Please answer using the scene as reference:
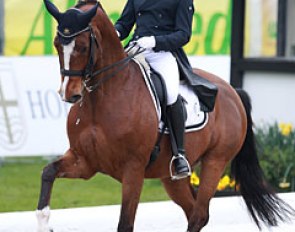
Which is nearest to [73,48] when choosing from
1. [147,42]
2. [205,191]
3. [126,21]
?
[147,42]

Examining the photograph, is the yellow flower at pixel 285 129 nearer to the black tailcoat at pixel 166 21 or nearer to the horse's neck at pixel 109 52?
the black tailcoat at pixel 166 21

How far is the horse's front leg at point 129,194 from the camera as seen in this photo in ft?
16.9

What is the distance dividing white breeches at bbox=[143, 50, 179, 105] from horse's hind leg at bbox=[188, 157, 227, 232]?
0.77 m

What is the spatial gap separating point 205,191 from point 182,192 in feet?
0.73

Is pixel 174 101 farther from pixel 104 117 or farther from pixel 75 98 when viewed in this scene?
pixel 75 98

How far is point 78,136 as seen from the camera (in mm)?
5141

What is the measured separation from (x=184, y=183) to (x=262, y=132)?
3.01m

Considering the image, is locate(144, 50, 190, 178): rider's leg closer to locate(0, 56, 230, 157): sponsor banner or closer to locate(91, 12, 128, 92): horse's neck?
locate(91, 12, 128, 92): horse's neck

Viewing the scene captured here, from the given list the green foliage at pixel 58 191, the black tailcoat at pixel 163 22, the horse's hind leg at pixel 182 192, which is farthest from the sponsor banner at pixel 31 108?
the black tailcoat at pixel 163 22

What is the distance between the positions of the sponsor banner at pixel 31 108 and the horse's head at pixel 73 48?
167 inches

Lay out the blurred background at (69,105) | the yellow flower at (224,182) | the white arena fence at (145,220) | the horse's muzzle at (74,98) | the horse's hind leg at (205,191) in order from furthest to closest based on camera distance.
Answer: the blurred background at (69,105) < the yellow flower at (224,182) < the white arena fence at (145,220) < the horse's hind leg at (205,191) < the horse's muzzle at (74,98)

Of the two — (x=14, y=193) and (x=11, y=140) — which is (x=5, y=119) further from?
(x=14, y=193)

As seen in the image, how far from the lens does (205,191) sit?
5.95m

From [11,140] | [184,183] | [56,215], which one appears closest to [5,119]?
[11,140]
